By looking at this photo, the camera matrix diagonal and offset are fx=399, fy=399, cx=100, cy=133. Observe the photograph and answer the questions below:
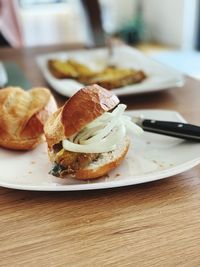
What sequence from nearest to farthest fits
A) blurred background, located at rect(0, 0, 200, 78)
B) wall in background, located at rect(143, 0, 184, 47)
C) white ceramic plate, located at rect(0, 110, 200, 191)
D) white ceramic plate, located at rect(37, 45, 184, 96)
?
white ceramic plate, located at rect(0, 110, 200, 191) < white ceramic plate, located at rect(37, 45, 184, 96) < blurred background, located at rect(0, 0, 200, 78) < wall in background, located at rect(143, 0, 184, 47)

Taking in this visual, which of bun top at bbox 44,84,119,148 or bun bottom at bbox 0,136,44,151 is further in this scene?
bun bottom at bbox 0,136,44,151

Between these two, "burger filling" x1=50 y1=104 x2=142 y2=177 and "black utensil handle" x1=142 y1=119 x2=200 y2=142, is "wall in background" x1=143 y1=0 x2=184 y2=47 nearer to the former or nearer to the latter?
"black utensil handle" x1=142 y1=119 x2=200 y2=142

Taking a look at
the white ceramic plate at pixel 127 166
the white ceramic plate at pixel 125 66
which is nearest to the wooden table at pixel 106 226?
the white ceramic plate at pixel 127 166

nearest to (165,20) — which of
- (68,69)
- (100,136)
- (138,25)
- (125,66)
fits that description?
(138,25)

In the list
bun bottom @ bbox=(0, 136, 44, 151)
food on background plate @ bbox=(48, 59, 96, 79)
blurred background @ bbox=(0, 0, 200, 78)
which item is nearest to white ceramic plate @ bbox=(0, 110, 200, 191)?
bun bottom @ bbox=(0, 136, 44, 151)

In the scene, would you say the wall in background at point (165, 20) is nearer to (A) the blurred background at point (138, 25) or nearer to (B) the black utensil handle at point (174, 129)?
(A) the blurred background at point (138, 25)

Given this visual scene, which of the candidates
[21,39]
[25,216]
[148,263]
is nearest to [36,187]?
[25,216]

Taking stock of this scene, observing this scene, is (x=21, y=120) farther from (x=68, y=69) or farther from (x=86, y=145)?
(x=68, y=69)

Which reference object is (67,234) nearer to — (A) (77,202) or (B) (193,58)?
(A) (77,202)

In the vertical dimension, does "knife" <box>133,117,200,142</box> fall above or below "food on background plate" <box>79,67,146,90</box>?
above
